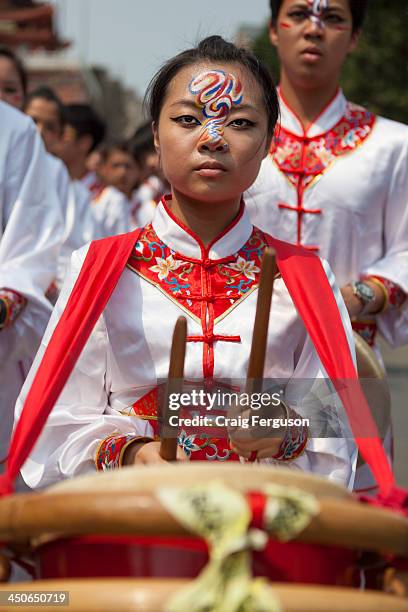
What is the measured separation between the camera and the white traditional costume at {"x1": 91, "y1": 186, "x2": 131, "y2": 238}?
10.8 m

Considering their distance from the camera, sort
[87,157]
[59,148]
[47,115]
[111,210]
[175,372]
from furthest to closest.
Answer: [111,210], [87,157], [59,148], [47,115], [175,372]

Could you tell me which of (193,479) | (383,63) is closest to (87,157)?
(193,479)

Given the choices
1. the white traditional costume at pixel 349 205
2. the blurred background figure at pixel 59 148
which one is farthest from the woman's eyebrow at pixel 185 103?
the blurred background figure at pixel 59 148

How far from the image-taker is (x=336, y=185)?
4.17 meters

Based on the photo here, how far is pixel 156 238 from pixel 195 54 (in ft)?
1.46

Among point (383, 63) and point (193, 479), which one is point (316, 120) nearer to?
point (193, 479)

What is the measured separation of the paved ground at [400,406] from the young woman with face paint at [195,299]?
3282 millimetres

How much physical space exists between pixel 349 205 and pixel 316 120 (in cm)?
36

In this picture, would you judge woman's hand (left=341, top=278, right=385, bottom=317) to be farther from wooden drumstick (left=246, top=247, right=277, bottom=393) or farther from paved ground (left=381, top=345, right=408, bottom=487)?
paved ground (left=381, top=345, right=408, bottom=487)

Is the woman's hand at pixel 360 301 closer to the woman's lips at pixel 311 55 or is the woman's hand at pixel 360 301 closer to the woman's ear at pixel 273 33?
the woman's lips at pixel 311 55

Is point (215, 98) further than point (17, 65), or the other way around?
point (17, 65)

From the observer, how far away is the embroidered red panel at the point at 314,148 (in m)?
4.22

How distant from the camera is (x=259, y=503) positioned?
1613 millimetres

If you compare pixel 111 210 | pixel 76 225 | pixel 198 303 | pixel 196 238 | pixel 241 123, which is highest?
pixel 241 123
